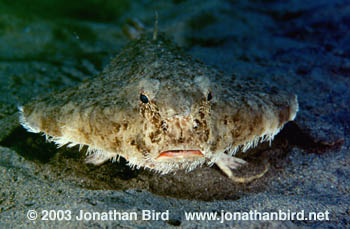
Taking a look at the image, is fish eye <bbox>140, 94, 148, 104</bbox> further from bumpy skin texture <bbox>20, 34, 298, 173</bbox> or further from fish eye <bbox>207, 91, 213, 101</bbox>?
fish eye <bbox>207, 91, 213, 101</bbox>

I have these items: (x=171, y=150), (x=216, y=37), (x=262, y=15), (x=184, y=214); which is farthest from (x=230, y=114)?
(x=262, y=15)

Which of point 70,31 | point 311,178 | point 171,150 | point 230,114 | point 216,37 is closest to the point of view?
point 171,150

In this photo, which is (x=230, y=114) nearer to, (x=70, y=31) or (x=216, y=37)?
(x=216, y=37)

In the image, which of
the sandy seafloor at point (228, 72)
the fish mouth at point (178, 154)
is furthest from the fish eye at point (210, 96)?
the sandy seafloor at point (228, 72)

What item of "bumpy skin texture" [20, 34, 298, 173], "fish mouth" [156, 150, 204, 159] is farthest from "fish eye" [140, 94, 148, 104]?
"fish mouth" [156, 150, 204, 159]

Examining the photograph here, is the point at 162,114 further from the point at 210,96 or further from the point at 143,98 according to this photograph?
the point at 210,96
